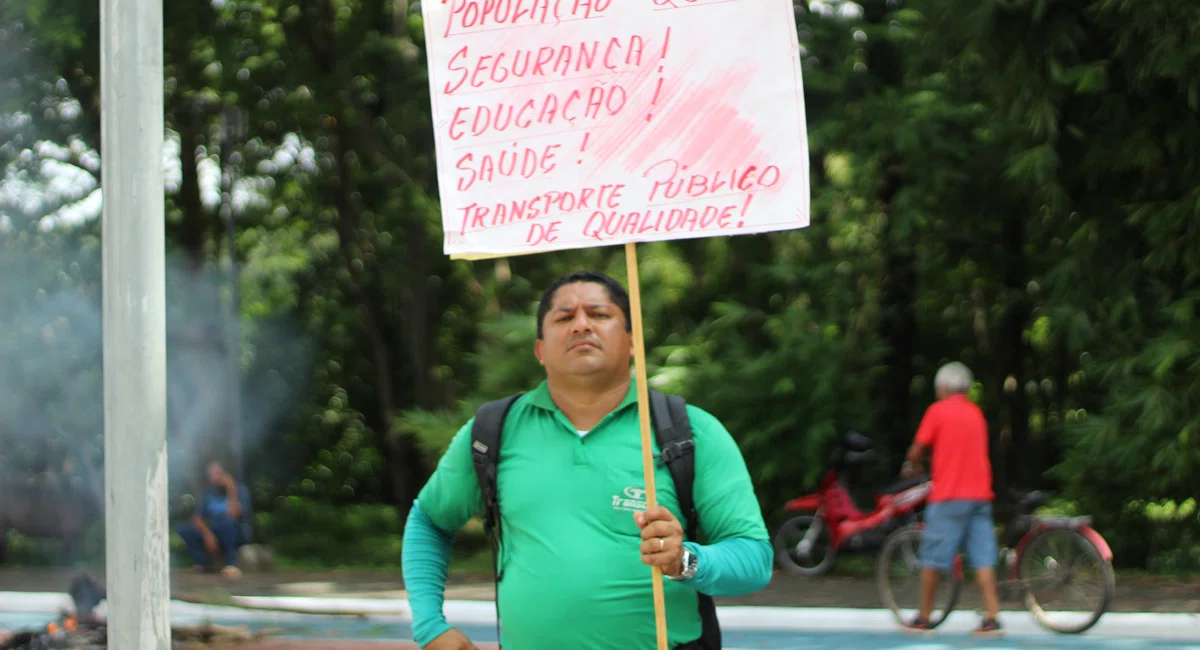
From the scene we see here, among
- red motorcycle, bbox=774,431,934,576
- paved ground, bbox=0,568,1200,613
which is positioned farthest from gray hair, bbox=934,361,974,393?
red motorcycle, bbox=774,431,934,576

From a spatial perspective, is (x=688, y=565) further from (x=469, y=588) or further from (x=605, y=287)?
(x=469, y=588)

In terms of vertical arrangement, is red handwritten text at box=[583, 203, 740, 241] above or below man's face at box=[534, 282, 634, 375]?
above

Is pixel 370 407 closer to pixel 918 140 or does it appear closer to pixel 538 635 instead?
pixel 918 140

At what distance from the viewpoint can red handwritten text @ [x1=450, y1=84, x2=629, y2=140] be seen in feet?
13.1

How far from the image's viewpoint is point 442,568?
13.0 ft

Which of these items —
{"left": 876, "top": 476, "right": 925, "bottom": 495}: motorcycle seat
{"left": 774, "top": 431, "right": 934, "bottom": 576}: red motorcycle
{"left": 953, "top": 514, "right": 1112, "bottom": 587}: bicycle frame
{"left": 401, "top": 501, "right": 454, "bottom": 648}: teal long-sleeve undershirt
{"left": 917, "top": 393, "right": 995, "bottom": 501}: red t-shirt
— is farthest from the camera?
{"left": 774, "top": 431, "right": 934, "bottom": 576}: red motorcycle

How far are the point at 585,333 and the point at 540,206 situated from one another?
417mm

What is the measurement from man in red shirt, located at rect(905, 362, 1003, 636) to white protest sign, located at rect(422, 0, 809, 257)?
6.74 metres

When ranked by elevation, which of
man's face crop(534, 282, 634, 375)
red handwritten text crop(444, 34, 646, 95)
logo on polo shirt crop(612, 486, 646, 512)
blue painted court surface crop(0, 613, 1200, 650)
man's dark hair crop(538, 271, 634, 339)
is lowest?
blue painted court surface crop(0, 613, 1200, 650)

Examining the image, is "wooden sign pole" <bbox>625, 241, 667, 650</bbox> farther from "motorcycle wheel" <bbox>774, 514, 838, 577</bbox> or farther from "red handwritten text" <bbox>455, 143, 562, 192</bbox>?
"motorcycle wheel" <bbox>774, 514, 838, 577</bbox>

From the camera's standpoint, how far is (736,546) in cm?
360

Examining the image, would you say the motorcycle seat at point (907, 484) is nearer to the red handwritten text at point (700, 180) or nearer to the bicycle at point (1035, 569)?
the bicycle at point (1035, 569)

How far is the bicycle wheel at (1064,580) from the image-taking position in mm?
10812

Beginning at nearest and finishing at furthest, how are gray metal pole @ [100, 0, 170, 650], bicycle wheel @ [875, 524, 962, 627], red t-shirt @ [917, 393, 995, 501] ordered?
gray metal pole @ [100, 0, 170, 650], red t-shirt @ [917, 393, 995, 501], bicycle wheel @ [875, 524, 962, 627]
